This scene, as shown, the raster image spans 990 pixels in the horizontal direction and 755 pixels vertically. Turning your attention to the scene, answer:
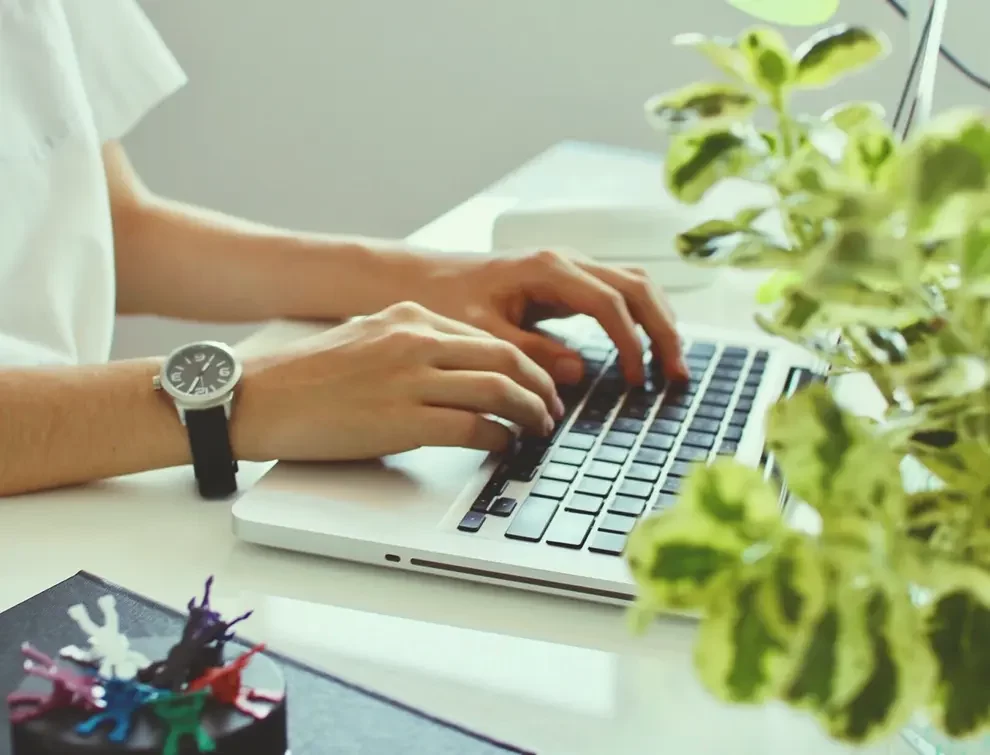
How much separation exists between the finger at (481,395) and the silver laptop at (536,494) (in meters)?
0.02

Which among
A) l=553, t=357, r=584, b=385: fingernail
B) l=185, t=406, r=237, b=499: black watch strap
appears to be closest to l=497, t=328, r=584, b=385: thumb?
l=553, t=357, r=584, b=385: fingernail

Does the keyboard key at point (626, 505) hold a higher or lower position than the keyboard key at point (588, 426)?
higher

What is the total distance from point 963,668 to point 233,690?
23 cm

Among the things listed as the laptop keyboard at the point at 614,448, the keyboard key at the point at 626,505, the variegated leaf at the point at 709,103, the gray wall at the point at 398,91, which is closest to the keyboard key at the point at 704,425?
the laptop keyboard at the point at 614,448

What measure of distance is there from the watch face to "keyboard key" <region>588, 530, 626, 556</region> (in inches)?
8.9

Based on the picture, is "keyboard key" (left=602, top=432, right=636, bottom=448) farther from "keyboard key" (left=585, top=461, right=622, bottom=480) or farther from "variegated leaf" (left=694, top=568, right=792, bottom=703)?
"variegated leaf" (left=694, top=568, right=792, bottom=703)

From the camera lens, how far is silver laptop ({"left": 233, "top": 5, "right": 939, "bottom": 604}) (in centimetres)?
49

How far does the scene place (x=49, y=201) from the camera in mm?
821

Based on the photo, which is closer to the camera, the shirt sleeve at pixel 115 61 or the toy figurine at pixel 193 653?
the toy figurine at pixel 193 653

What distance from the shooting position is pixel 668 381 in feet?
2.33

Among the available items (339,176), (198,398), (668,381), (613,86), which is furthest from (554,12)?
(198,398)

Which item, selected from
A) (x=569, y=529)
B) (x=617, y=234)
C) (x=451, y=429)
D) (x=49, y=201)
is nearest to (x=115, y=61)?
(x=49, y=201)

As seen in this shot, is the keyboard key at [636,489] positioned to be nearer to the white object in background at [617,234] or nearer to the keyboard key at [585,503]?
the keyboard key at [585,503]

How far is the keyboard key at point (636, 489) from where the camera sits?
1.79 feet
